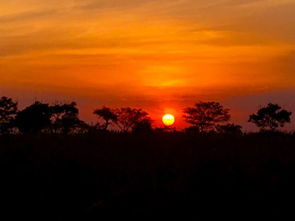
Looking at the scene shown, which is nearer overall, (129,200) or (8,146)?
(129,200)

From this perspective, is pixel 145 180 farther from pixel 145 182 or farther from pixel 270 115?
pixel 270 115

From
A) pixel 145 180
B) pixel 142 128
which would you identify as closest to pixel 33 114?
pixel 142 128

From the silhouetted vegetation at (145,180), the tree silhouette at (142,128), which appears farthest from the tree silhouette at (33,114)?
the silhouetted vegetation at (145,180)

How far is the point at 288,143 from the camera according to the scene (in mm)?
14047

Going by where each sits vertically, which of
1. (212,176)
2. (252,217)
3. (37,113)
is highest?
(37,113)

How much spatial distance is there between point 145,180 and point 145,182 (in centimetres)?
8

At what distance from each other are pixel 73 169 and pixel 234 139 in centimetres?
519

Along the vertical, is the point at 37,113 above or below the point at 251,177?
above

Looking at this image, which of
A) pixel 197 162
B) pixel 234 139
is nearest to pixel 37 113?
pixel 234 139

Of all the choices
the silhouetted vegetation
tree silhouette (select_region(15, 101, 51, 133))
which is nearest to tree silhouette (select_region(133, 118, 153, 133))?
the silhouetted vegetation

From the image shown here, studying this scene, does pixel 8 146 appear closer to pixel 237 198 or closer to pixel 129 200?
pixel 129 200

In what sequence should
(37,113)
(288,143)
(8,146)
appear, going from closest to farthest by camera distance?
(8,146), (288,143), (37,113)

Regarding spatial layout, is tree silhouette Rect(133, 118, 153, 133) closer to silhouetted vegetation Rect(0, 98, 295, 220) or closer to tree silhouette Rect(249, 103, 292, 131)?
silhouetted vegetation Rect(0, 98, 295, 220)

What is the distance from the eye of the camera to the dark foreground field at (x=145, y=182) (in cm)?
992
